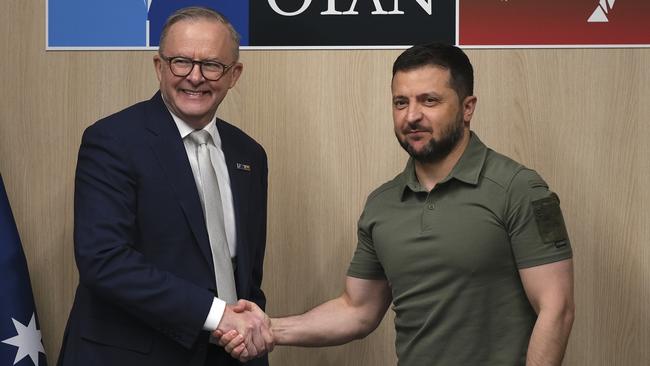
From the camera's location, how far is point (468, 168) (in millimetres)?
2133

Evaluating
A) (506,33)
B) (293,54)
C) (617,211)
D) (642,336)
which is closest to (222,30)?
(293,54)

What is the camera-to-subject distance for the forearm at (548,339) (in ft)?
6.57

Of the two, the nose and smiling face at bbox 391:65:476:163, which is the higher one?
the nose

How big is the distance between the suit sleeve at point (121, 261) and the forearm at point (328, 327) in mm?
387

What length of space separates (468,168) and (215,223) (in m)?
0.65

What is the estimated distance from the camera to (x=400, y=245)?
2150mm

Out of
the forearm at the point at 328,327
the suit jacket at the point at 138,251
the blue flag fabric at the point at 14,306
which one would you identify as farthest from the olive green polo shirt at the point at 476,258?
the blue flag fabric at the point at 14,306

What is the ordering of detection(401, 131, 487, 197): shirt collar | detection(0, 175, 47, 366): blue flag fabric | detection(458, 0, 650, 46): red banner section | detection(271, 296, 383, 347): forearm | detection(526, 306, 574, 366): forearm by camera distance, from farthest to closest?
1. detection(458, 0, 650, 46): red banner section
2. detection(0, 175, 47, 366): blue flag fabric
3. detection(271, 296, 383, 347): forearm
4. detection(401, 131, 487, 197): shirt collar
5. detection(526, 306, 574, 366): forearm

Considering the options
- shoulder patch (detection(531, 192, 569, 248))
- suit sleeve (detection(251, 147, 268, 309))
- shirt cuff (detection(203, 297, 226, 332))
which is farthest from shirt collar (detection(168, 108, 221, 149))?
shoulder patch (detection(531, 192, 569, 248))

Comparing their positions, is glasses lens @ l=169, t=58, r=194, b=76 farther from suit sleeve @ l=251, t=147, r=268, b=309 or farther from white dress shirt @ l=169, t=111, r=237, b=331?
suit sleeve @ l=251, t=147, r=268, b=309

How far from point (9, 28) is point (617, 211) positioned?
2.12 meters

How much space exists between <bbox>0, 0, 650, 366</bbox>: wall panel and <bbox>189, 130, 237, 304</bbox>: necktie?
63 cm

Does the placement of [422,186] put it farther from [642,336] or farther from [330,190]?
[642,336]

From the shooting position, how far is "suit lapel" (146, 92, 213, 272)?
2.14 meters
